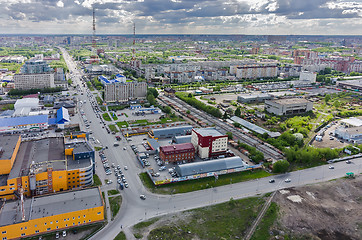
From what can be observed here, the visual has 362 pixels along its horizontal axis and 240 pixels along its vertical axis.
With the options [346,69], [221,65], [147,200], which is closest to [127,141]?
[147,200]

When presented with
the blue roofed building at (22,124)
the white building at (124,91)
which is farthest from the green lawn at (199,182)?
the white building at (124,91)

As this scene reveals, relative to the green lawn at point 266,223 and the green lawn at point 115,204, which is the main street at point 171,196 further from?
the green lawn at point 266,223

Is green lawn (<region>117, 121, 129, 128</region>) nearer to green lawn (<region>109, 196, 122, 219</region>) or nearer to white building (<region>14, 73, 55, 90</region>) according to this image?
green lawn (<region>109, 196, 122, 219</region>)

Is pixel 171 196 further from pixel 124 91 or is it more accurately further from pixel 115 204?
pixel 124 91

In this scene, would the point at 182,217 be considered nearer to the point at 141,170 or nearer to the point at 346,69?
the point at 141,170

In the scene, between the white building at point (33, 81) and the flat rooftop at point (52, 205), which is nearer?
the flat rooftop at point (52, 205)

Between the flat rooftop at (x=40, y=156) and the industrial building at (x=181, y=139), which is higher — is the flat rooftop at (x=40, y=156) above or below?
above

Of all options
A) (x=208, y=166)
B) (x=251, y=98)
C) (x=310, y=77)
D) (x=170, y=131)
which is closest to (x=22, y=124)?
(x=170, y=131)
